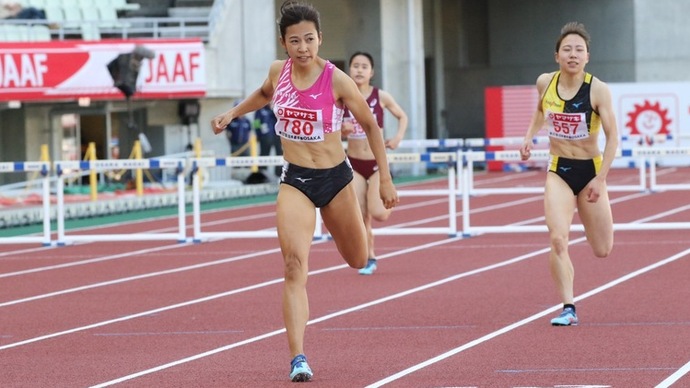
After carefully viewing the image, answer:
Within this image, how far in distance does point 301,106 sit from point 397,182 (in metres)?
27.0

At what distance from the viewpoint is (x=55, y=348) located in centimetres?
951

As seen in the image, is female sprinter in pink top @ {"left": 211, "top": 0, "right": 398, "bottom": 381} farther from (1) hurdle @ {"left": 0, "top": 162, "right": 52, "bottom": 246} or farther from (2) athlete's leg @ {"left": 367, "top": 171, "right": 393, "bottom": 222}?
(1) hurdle @ {"left": 0, "top": 162, "right": 52, "bottom": 246}

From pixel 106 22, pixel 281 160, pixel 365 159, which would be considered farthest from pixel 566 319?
pixel 106 22

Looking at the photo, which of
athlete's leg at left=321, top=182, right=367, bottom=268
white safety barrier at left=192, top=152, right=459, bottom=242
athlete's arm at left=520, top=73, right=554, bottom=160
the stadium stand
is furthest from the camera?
the stadium stand

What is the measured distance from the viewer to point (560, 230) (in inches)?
397

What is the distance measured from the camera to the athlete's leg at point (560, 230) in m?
10.1

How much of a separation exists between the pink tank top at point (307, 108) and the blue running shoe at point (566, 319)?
258 centimetres

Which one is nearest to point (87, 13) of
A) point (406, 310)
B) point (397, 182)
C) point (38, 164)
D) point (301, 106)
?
point (397, 182)

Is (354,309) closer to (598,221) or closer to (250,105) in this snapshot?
(598,221)

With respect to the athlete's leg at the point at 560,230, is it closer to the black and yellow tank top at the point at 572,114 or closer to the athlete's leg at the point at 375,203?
the black and yellow tank top at the point at 572,114

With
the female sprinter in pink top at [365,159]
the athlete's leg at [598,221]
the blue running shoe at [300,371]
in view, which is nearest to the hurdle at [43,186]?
the female sprinter in pink top at [365,159]

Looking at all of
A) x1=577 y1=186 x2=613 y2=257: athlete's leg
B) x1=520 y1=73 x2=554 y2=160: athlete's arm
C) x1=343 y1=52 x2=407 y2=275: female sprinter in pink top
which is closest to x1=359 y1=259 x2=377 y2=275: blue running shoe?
x1=343 y1=52 x2=407 y2=275: female sprinter in pink top

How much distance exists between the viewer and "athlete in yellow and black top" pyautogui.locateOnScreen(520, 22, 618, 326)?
10.1 m

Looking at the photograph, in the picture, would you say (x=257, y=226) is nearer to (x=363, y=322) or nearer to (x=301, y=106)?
(x=363, y=322)
